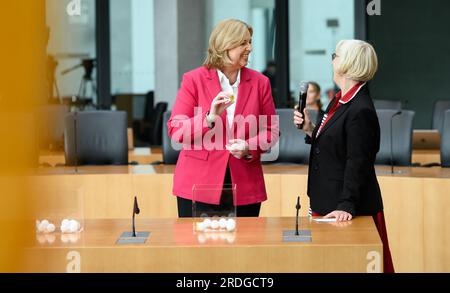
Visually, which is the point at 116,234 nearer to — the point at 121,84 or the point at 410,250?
the point at 410,250

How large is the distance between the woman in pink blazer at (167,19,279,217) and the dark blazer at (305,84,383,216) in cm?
29

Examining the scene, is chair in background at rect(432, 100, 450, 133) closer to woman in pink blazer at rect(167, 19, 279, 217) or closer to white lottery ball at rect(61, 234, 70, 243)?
woman in pink blazer at rect(167, 19, 279, 217)

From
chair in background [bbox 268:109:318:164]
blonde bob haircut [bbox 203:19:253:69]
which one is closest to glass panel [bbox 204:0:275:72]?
chair in background [bbox 268:109:318:164]

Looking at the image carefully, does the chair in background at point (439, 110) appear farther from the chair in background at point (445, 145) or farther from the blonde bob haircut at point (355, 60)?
the blonde bob haircut at point (355, 60)

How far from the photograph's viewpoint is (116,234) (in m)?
2.76

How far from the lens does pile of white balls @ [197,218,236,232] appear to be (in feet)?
9.02

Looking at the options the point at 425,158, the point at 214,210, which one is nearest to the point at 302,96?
the point at 214,210

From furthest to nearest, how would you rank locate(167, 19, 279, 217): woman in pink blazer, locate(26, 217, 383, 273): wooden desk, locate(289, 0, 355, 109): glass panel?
locate(289, 0, 355, 109): glass panel, locate(167, 19, 279, 217): woman in pink blazer, locate(26, 217, 383, 273): wooden desk

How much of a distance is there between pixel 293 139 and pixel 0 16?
539cm

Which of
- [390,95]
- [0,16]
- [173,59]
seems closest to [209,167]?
[0,16]

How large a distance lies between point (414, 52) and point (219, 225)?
28.5 feet

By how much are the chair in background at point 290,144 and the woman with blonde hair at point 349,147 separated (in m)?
3.03

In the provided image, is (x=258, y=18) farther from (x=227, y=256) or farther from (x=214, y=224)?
(x=227, y=256)

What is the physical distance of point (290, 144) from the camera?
6.16 meters
